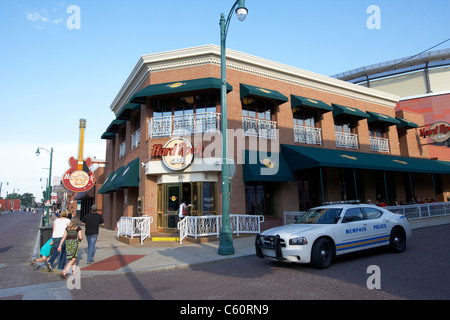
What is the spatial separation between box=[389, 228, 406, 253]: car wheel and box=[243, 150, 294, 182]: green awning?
19.5 ft

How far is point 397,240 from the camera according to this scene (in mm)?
8633

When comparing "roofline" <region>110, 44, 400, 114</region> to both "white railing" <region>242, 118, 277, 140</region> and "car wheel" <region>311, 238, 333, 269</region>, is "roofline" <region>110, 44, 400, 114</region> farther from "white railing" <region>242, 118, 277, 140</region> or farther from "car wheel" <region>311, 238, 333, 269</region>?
"car wheel" <region>311, 238, 333, 269</region>

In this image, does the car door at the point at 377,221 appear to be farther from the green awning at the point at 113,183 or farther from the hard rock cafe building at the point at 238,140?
the green awning at the point at 113,183

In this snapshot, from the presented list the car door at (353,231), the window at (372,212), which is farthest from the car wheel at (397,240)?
the car door at (353,231)

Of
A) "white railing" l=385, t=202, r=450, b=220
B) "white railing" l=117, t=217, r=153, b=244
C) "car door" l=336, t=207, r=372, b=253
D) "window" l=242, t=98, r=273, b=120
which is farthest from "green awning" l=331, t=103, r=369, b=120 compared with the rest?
"white railing" l=117, t=217, r=153, b=244

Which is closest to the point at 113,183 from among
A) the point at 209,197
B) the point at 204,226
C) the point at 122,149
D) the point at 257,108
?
the point at 122,149

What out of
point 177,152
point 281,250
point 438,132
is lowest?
point 281,250

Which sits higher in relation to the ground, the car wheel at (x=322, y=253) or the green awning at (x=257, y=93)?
the green awning at (x=257, y=93)

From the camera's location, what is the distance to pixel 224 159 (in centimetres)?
969

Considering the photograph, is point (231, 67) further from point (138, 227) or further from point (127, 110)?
point (138, 227)

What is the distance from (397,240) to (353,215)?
1809 millimetres

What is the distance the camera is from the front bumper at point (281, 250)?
6875mm

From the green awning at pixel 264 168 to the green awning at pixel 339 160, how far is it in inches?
26.5
